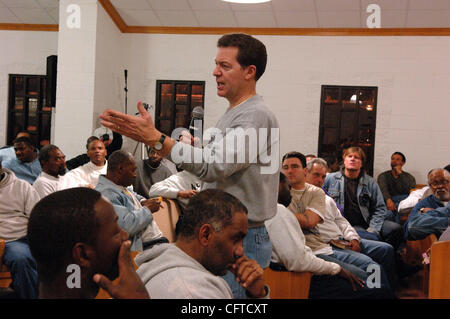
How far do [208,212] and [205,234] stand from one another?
6cm

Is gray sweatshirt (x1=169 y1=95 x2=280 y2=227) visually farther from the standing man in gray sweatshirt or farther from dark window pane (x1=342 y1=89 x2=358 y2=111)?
dark window pane (x1=342 y1=89 x2=358 y2=111)

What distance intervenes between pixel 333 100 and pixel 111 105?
3.02 meters

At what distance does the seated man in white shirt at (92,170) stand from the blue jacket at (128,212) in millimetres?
1249

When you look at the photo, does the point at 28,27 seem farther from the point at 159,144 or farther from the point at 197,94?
the point at 159,144

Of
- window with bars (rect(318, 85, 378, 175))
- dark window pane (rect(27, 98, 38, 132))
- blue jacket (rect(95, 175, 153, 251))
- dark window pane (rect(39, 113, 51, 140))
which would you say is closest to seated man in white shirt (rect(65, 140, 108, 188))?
blue jacket (rect(95, 175, 153, 251))

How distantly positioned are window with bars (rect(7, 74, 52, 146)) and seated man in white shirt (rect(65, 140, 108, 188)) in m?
3.16

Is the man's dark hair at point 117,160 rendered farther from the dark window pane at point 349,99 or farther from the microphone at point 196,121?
the dark window pane at point 349,99

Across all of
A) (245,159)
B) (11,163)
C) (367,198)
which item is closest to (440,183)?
(367,198)

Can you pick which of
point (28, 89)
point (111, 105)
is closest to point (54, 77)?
point (111, 105)

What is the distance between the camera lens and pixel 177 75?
6883 millimetres

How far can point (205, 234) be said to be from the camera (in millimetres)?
1181

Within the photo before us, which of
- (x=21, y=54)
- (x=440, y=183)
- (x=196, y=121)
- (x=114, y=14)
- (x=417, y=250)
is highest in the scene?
(x=114, y=14)
